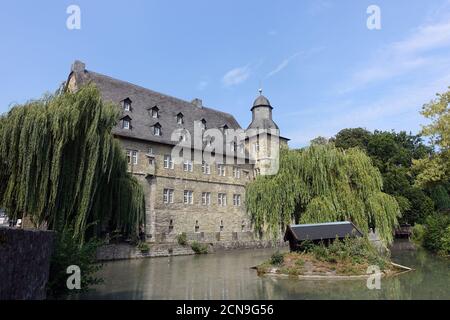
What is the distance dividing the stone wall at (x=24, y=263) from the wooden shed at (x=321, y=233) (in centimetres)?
1050

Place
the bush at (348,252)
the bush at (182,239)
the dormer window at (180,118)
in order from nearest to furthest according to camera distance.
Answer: the bush at (348,252) → the bush at (182,239) → the dormer window at (180,118)

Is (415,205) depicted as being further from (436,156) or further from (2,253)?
(2,253)

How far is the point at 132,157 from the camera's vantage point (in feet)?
86.6

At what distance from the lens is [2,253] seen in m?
5.83

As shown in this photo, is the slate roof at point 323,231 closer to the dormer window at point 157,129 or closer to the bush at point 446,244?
the bush at point 446,244

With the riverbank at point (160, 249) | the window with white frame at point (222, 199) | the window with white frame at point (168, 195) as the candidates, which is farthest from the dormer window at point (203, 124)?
the riverbank at point (160, 249)

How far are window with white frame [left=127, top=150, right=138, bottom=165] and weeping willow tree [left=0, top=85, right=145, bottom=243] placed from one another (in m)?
8.44

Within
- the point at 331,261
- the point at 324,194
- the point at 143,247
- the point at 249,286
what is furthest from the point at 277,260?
the point at 143,247

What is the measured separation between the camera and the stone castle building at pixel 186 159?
27094mm

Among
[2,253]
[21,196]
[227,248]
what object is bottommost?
[227,248]

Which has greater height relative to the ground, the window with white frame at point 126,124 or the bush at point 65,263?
the window with white frame at point 126,124
